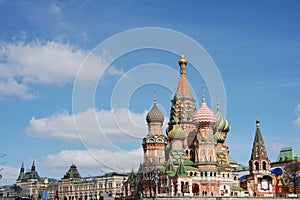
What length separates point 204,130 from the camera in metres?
108

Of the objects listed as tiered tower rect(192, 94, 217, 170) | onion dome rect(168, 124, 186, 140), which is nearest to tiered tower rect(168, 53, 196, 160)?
onion dome rect(168, 124, 186, 140)

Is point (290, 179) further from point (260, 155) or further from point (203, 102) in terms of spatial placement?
point (203, 102)

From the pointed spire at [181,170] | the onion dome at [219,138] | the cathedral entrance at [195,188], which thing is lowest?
the cathedral entrance at [195,188]

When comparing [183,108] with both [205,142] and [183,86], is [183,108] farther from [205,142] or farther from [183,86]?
[205,142]

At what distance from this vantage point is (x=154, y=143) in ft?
365

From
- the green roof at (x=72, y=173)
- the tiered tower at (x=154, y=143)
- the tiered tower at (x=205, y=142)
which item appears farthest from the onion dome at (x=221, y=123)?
the green roof at (x=72, y=173)

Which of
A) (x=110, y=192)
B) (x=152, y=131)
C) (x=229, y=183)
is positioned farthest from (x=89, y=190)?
(x=229, y=183)

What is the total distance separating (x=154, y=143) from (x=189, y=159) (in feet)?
30.9

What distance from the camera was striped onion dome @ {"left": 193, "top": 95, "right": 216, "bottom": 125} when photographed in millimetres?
108312

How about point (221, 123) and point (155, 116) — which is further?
point (221, 123)

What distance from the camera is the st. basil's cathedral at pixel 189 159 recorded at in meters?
103

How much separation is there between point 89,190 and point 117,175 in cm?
1569

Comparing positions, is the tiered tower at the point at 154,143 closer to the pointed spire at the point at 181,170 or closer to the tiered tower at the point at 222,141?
the pointed spire at the point at 181,170

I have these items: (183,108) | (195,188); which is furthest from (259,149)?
(183,108)
